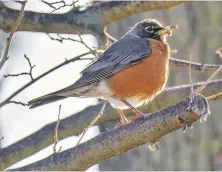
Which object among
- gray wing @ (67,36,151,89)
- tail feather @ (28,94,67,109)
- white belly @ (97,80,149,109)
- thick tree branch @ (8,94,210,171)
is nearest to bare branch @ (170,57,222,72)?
gray wing @ (67,36,151,89)

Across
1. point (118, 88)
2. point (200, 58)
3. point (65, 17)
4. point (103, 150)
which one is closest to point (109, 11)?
point (65, 17)

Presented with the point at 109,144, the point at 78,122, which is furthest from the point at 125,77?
the point at 109,144

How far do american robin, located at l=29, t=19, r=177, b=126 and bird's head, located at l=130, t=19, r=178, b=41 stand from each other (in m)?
0.23

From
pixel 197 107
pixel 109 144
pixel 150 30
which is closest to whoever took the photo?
pixel 197 107

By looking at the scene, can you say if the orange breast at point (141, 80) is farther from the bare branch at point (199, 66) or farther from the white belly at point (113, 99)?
the bare branch at point (199, 66)

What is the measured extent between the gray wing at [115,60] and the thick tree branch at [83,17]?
20 cm

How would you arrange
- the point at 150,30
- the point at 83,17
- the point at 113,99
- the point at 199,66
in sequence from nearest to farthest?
the point at 113,99 → the point at 199,66 → the point at 83,17 → the point at 150,30

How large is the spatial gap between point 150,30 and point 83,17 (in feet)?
1.90

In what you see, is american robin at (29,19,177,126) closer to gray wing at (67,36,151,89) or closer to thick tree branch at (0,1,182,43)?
gray wing at (67,36,151,89)

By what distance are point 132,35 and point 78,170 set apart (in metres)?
2.27

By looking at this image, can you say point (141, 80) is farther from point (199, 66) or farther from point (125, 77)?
point (199, 66)

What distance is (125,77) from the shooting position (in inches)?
190

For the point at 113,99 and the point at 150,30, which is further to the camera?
the point at 150,30

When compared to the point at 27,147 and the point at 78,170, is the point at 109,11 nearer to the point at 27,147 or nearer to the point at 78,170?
the point at 27,147
